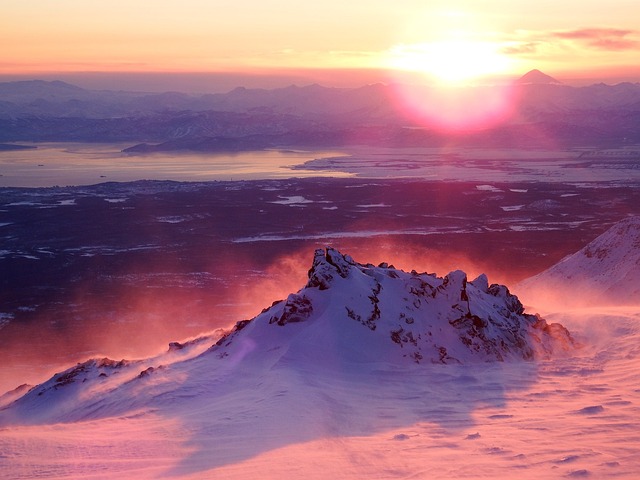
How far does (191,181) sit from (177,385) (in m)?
63.2

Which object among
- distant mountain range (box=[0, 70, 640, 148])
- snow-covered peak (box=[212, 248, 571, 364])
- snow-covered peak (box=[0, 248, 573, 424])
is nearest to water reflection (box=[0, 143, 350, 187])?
distant mountain range (box=[0, 70, 640, 148])

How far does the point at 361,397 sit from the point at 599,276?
16846 mm

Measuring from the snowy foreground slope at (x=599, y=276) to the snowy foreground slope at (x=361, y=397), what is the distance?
5.87 m

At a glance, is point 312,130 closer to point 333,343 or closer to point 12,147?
point 12,147

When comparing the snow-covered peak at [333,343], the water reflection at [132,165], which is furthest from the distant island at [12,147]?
the snow-covered peak at [333,343]

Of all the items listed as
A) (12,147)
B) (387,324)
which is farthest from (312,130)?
(387,324)

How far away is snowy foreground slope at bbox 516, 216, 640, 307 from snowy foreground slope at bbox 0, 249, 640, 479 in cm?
587

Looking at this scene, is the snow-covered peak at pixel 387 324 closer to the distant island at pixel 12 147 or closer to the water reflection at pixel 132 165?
the water reflection at pixel 132 165

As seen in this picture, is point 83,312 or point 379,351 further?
point 83,312

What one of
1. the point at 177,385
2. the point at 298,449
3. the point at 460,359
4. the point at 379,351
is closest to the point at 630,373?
the point at 460,359

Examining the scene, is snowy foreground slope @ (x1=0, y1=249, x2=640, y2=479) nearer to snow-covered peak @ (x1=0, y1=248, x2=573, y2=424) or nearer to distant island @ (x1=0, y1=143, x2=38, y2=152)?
snow-covered peak @ (x1=0, y1=248, x2=573, y2=424)

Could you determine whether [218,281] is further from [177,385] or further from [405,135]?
[405,135]

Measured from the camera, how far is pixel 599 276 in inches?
1000

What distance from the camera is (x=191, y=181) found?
74.3m
